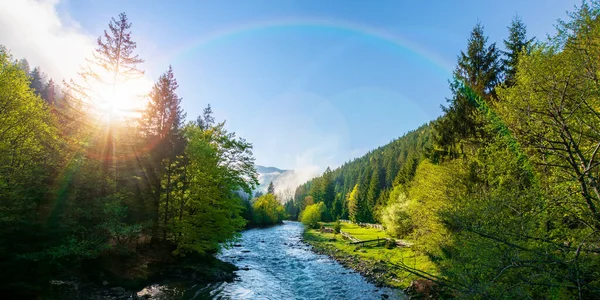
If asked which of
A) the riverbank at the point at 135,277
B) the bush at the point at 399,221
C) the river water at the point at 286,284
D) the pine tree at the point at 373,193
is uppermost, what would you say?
the pine tree at the point at 373,193

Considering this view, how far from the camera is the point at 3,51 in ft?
60.9

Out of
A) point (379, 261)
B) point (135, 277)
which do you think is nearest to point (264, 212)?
point (379, 261)

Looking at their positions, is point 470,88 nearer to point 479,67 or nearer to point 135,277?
point 479,67

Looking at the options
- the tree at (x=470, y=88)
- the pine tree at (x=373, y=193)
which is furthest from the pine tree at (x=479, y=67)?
the pine tree at (x=373, y=193)

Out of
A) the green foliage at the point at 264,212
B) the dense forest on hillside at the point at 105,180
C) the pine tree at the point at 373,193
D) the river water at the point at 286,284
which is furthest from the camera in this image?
the pine tree at the point at 373,193

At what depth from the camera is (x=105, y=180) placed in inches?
626

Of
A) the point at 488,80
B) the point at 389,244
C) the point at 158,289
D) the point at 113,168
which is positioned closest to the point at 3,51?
the point at 113,168

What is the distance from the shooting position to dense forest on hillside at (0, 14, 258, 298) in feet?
41.8

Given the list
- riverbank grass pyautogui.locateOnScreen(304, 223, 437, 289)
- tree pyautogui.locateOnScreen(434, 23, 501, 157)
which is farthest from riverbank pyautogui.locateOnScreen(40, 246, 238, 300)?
tree pyautogui.locateOnScreen(434, 23, 501, 157)

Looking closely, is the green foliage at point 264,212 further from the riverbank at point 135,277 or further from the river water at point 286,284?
the riverbank at point 135,277

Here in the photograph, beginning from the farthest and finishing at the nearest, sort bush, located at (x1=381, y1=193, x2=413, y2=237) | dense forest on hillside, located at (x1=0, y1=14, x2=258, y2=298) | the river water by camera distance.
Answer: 1. bush, located at (x1=381, y1=193, x2=413, y2=237)
2. the river water
3. dense forest on hillside, located at (x1=0, y1=14, x2=258, y2=298)

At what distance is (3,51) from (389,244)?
40660 mm

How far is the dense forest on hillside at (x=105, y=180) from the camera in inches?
501

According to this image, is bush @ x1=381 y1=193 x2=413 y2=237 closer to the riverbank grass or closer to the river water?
the riverbank grass
